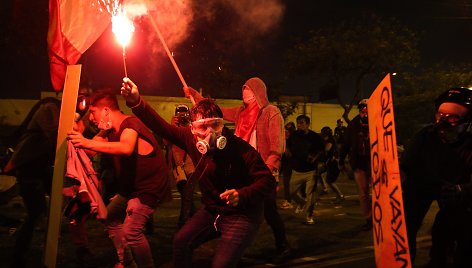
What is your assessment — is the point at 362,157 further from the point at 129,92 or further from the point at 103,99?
the point at 129,92

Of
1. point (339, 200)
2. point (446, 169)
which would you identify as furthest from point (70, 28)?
point (339, 200)

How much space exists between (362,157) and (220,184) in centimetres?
466

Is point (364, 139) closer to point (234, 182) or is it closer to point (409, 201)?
point (409, 201)

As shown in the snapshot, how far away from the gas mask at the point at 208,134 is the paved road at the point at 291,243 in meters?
2.58

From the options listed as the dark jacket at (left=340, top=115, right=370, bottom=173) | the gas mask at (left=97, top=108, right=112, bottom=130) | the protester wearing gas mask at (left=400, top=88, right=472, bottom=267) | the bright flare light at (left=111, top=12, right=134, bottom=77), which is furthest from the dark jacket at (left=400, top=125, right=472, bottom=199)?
Answer: the dark jacket at (left=340, top=115, right=370, bottom=173)

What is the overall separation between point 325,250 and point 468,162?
9.33 feet

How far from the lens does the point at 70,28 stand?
17.6 feet

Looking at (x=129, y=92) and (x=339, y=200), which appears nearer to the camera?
(x=129, y=92)

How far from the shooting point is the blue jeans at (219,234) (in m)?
4.09

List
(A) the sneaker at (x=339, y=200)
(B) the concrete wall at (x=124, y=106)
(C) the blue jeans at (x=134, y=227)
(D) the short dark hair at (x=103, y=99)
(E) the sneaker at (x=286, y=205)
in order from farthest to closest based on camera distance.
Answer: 1. (B) the concrete wall at (x=124, y=106)
2. (A) the sneaker at (x=339, y=200)
3. (E) the sneaker at (x=286, y=205)
4. (D) the short dark hair at (x=103, y=99)
5. (C) the blue jeans at (x=134, y=227)

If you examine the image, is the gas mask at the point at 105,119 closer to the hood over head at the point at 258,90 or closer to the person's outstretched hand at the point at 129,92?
the person's outstretched hand at the point at 129,92

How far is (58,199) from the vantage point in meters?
4.72

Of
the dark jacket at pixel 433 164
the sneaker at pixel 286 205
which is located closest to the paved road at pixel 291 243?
the sneaker at pixel 286 205

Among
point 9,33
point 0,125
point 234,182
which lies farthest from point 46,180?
point 0,125
